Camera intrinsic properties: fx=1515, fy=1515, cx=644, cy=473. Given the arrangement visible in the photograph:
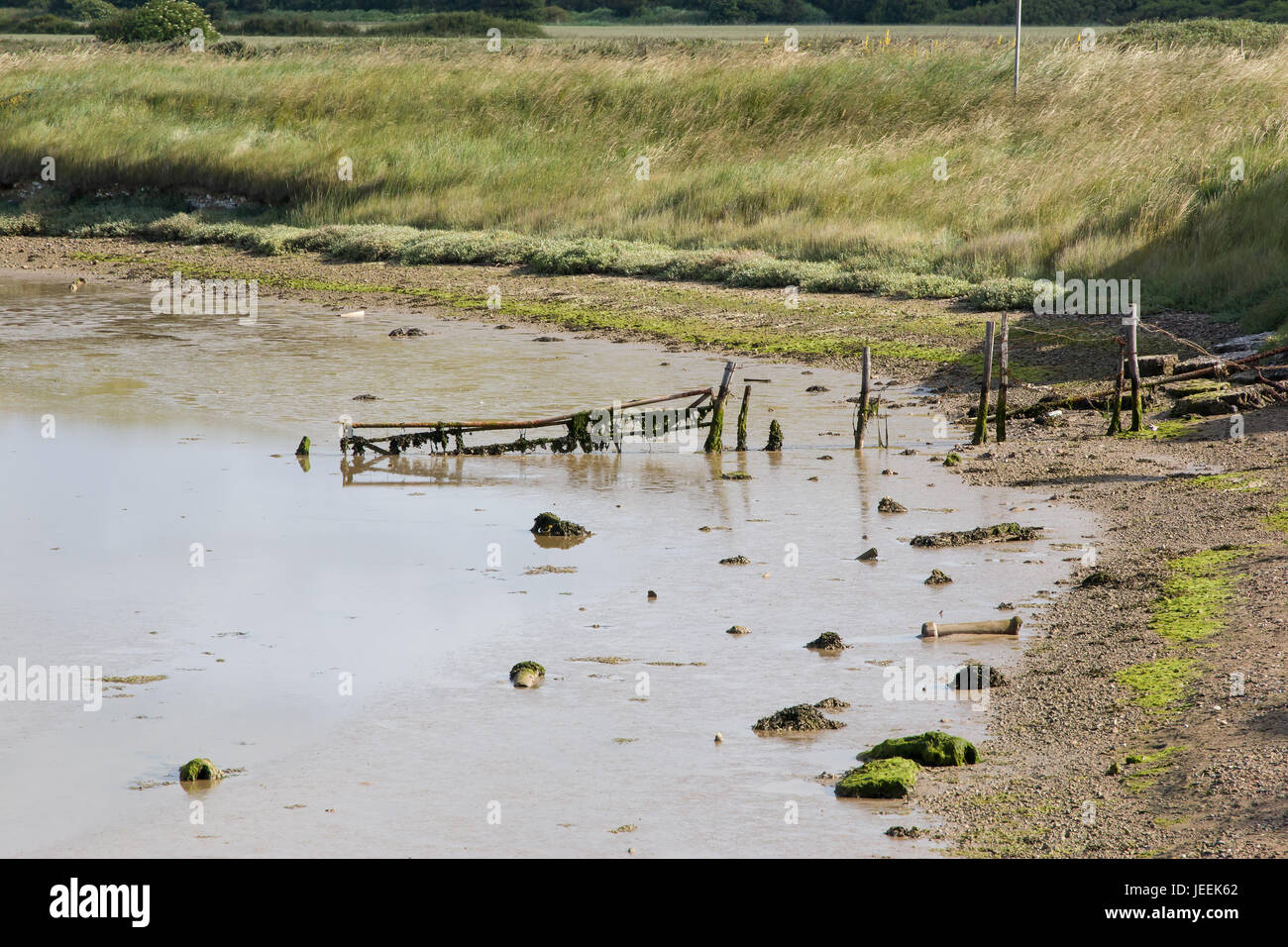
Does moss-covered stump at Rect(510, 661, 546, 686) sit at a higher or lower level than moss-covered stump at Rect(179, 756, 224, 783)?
higher

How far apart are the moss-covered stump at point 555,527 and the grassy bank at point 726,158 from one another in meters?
8.99

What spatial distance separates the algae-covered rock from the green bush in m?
40.0

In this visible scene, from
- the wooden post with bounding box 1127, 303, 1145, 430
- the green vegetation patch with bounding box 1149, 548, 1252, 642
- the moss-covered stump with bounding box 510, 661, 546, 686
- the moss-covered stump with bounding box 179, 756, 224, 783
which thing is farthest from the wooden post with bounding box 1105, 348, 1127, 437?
the moss-covered stump with bounding box 179, 756, 224, 783

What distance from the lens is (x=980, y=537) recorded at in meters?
10.3

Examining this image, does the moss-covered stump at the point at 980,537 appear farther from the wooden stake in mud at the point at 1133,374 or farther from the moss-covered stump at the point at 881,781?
the moss-covered stump at the point at 881,781

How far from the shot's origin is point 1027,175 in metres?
22.2

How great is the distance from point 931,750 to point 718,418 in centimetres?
675

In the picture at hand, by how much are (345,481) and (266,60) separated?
2565 cm

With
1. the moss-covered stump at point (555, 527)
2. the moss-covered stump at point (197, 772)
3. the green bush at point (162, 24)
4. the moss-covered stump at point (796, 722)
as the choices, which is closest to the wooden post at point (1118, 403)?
the moss-covered stump at point (555, 527)

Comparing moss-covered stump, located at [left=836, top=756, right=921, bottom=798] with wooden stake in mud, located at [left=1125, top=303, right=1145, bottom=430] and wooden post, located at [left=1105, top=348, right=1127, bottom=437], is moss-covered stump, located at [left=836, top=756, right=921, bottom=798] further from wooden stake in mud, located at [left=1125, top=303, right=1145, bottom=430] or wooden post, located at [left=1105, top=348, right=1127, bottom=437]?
wooden post, located at [left=1105, top=348, right=1127, bottom=437]

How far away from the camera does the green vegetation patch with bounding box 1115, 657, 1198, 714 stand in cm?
713

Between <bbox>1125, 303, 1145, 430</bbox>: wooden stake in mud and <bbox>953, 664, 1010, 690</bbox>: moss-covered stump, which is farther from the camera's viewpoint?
<bbox>1125, 303, 1145, 430</bbox>: wooden stake in mud

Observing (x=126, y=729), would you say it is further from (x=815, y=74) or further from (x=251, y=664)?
(x=815, y=74)

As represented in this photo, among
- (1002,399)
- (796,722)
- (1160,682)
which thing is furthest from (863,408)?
(796,722)
